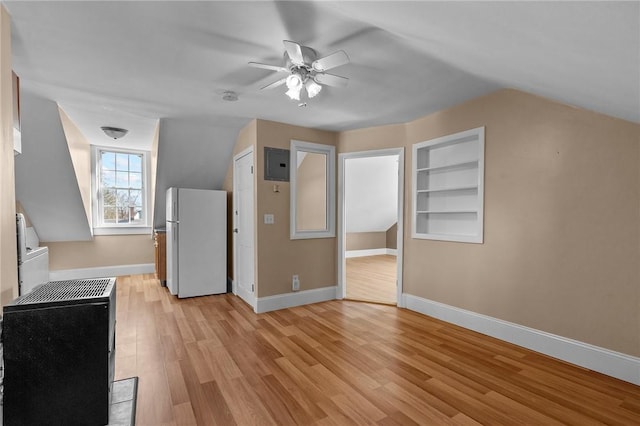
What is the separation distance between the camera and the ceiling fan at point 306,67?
6.31 feet

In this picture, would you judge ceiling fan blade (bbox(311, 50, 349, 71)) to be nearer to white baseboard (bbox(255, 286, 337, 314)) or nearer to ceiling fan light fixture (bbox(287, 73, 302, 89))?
ceiling fan light fixture (bbox(287, 73, 302, 89))

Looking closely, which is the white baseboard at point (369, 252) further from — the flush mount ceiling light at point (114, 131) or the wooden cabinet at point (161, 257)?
the flush mount ceiling light at point (114, 131)

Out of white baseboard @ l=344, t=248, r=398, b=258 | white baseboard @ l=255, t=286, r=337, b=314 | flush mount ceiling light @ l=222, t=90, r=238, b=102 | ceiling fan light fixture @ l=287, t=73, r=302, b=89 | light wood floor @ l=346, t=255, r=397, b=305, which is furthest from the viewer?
white baseboard @ l=344, t=248, r=398, b=258

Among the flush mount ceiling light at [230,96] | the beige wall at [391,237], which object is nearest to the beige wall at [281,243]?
the flush mount ceiling light at [230,96]

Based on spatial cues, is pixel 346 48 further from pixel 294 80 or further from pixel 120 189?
pixel 120 189

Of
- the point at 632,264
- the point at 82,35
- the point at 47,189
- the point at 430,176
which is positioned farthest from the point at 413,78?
the point at 47,189

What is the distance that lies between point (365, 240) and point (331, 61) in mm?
6755

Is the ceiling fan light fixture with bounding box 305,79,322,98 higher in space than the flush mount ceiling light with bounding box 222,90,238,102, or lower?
lower

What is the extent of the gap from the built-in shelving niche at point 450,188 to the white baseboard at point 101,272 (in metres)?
5.08

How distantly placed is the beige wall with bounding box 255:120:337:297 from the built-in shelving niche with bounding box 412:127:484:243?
1.33 meters

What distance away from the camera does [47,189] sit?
437 cm

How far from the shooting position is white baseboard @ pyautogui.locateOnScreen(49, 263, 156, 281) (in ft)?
16.9

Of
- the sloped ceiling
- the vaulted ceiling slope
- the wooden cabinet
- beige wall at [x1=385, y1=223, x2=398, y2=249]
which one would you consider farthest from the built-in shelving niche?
beige wall at [x1=385, y1=223, x2=398, y2=249]

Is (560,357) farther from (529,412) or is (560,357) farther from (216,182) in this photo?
(216,182)
